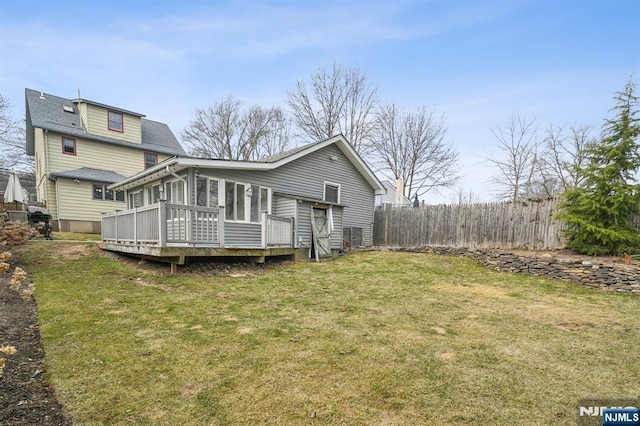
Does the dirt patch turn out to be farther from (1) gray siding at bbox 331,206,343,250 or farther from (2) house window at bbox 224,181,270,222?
(1) gray siding at bbox 331,206,343,250

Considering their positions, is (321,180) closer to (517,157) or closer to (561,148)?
(517,157)

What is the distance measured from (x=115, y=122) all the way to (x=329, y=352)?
68.4 feet

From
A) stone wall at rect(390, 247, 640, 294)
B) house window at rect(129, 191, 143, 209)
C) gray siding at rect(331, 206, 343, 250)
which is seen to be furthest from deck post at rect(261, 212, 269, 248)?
stone wall at rect(390, 247, 640, 294)

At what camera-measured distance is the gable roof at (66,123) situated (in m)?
16.7

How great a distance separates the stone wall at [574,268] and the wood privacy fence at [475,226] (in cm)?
92

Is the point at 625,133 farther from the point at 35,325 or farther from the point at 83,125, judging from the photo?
the point at 83,125

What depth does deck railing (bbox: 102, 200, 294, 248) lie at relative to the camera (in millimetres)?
7344

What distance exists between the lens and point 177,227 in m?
8.95

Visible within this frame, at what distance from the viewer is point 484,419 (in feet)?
7.90

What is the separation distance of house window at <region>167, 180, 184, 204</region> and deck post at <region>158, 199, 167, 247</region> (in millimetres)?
2899

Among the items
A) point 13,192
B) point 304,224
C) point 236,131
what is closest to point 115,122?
point 13,192

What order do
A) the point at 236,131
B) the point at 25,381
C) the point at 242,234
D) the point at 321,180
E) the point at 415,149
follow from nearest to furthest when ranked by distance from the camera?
the point at 25,381 < the point at 242,234 < the point at 321,180 < the point at 415,149 < the point at 236,131

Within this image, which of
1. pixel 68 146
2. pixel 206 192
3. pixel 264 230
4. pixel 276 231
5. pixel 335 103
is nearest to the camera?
pixel 264 230

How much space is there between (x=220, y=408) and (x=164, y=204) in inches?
221
